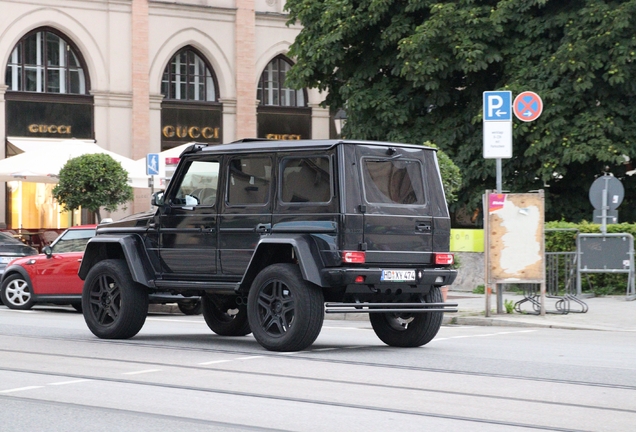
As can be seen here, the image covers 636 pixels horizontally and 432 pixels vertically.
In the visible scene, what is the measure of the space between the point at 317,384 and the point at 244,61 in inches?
1286

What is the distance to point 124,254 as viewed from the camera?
1356cm

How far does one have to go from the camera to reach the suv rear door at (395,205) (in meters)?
12.0

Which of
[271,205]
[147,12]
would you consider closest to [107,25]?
[147,12]

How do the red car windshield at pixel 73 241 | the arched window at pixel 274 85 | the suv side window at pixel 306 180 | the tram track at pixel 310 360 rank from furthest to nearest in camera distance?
the arched window at pixel 274 85, the red car windshield at pixel 73 241, the suv side window at pixel 306 180, the tram track at pixel 310 360

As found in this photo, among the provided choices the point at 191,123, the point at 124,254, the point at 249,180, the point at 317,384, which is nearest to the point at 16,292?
the point at 124,254

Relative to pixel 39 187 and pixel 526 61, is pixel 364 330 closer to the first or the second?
pixel 526 61

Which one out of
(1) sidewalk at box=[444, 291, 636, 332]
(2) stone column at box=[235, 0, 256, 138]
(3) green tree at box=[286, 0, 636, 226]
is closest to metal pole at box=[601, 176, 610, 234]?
(1) sidewalk at box=[444, 291, 636, 332]

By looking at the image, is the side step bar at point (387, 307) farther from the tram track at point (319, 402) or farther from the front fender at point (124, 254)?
A: the tram track at point (319, 402)

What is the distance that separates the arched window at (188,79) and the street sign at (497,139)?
24404 mm

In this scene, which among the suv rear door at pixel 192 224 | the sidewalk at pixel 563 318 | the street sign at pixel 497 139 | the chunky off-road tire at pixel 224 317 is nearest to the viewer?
the suv rear door at pixel 192 224

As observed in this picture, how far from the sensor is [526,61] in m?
26.9

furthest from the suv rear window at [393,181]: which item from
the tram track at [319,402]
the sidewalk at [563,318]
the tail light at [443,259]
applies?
the sidewalk at [563,318]

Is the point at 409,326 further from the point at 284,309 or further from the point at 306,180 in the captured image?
the point at 306,180

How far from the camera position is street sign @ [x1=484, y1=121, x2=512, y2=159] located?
17.2 metres
